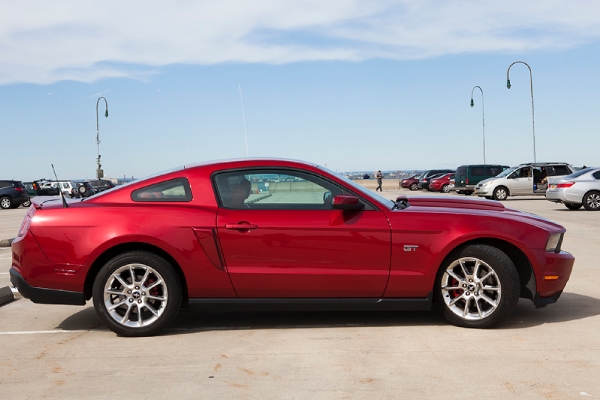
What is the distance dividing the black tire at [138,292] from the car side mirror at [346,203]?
1.42 metres

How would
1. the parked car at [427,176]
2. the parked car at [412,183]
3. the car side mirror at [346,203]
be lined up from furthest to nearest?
1. the parked car at [412,183]
2. the parked car at [427,176]
3. the car side mirror at [346,203]

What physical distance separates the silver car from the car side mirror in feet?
67.9

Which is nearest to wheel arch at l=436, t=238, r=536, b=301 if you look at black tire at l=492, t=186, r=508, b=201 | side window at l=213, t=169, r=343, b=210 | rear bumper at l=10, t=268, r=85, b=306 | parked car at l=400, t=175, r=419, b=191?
side window at l=213, t=169, r=343, b=210

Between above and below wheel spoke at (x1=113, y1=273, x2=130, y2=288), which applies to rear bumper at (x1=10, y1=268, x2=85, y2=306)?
below

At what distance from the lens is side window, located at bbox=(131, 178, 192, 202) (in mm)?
6383

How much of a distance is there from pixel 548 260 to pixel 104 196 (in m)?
3.75

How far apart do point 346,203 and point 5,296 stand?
166 inches

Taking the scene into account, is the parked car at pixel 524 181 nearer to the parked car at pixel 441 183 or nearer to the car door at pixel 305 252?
the parked car at pixel 441 183

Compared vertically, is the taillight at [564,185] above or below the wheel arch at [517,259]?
below

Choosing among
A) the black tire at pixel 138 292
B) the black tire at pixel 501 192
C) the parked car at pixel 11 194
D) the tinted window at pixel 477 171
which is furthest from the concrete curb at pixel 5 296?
the tinted window at pixel 477 171

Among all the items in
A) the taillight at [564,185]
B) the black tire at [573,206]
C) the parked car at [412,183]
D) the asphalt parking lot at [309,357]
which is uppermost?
the asphalt parking lot at [309,357]

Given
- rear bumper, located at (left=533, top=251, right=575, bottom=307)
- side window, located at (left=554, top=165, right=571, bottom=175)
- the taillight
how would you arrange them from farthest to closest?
side window, located at (left=554, top=165, right=571, bottom=175) → the taillight → rear bumper, located at (left=533, top=251, right=575, bottom=307)

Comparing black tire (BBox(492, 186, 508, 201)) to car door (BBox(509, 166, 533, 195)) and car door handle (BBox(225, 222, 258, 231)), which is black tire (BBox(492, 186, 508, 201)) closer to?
car door (BBox(509, 166, 533, 195))

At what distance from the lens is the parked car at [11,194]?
41188 millimetres
